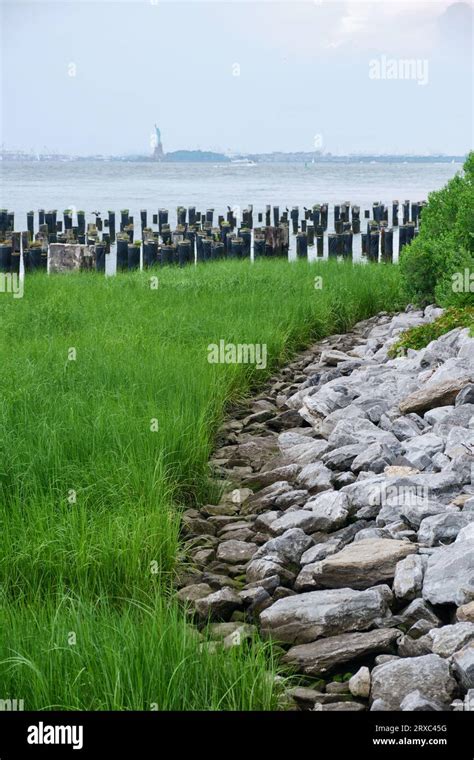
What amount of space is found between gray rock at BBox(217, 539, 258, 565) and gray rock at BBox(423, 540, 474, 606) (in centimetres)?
113

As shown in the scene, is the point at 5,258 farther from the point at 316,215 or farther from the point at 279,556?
the point at 279,556

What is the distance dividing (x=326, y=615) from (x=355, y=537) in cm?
90

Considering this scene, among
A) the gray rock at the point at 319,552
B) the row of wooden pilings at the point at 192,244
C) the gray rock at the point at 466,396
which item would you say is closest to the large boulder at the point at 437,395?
the gray rock at the point at 466,396

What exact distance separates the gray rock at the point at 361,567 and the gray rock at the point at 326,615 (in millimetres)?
162

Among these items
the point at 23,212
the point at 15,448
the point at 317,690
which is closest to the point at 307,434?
the point at 15,448

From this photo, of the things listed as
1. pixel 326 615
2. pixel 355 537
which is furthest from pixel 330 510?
pixel 326 615

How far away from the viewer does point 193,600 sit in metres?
4.67

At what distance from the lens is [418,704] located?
3424 mm

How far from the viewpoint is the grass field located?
3586mm

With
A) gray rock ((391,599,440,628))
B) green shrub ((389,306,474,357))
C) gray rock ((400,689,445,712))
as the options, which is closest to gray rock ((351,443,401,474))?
gray rock ((391,599,440,628))

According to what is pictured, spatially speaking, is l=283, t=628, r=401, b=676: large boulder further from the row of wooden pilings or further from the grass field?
the row of wooden pilings

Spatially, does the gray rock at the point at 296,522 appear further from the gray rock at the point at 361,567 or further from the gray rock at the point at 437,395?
the gray rock at the point at 437,395
